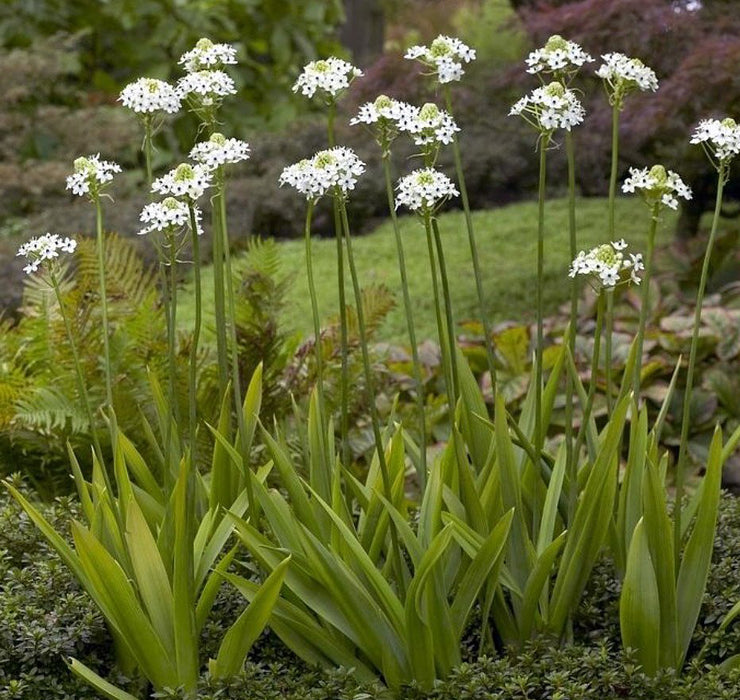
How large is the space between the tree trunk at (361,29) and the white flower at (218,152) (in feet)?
39.1

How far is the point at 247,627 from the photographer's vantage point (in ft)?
8.18

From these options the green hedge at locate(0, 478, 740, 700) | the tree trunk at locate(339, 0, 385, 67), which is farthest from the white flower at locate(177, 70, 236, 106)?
the tree trunk at locate(339, 0, 385, 67)

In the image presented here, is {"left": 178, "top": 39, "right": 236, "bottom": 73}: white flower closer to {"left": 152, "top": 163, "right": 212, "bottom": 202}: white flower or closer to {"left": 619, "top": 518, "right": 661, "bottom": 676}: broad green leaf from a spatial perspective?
{"left": 152, "top": 163, "right": 212, "bottom": 202}: white flower

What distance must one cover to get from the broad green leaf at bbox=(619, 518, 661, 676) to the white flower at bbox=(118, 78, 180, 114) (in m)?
1.22

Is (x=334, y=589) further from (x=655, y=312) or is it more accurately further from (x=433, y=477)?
(x=655, y=312)

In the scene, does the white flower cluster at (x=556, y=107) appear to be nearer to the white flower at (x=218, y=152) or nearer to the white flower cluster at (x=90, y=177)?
the white flower at (x=218, y=152)

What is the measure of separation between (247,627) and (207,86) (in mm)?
1069

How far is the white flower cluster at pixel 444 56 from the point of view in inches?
96.8

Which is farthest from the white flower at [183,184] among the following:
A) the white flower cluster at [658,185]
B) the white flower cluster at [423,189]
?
the white flower cluster at [658,185]

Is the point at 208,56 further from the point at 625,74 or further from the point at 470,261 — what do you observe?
the point at 470,261

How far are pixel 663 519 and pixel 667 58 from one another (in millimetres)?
4024

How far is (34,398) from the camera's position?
382 cm

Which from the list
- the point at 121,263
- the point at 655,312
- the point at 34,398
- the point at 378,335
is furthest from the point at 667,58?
the point at 34,398

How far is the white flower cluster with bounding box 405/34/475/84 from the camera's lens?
8.07 ft
